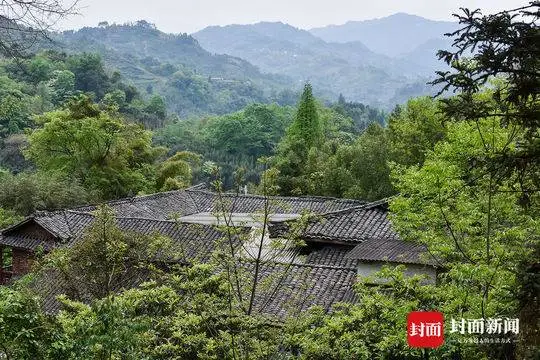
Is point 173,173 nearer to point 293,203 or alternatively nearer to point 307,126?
point 307,126

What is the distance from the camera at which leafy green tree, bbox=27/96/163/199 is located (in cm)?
2836

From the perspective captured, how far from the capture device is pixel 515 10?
17.9 feet

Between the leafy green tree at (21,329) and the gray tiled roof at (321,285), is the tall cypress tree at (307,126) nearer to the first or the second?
the gray tiled roof at (321,285)

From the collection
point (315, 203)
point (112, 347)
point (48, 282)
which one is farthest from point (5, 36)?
point (315, 203)

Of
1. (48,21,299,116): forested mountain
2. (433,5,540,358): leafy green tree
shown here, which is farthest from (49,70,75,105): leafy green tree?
(433,5,540,358): leafy green tree

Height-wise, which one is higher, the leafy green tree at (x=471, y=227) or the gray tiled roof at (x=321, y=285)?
the leafy green tree at (x=471, y=227)

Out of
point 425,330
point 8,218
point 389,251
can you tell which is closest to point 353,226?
point 389,251

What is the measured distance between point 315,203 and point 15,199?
525 inches

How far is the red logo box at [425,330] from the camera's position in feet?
24.2

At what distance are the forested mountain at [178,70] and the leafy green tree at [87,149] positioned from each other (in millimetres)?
83717

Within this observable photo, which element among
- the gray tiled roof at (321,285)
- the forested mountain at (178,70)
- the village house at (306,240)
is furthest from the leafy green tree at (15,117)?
the forested mountain at (178,70)

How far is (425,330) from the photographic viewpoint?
7.45 meters

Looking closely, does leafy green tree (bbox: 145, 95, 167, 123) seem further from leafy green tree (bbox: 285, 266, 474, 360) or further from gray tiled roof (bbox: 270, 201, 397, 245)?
leafy green tree (bbox: 285, 266, 474, 360)

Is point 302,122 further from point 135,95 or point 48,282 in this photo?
point 135,95
